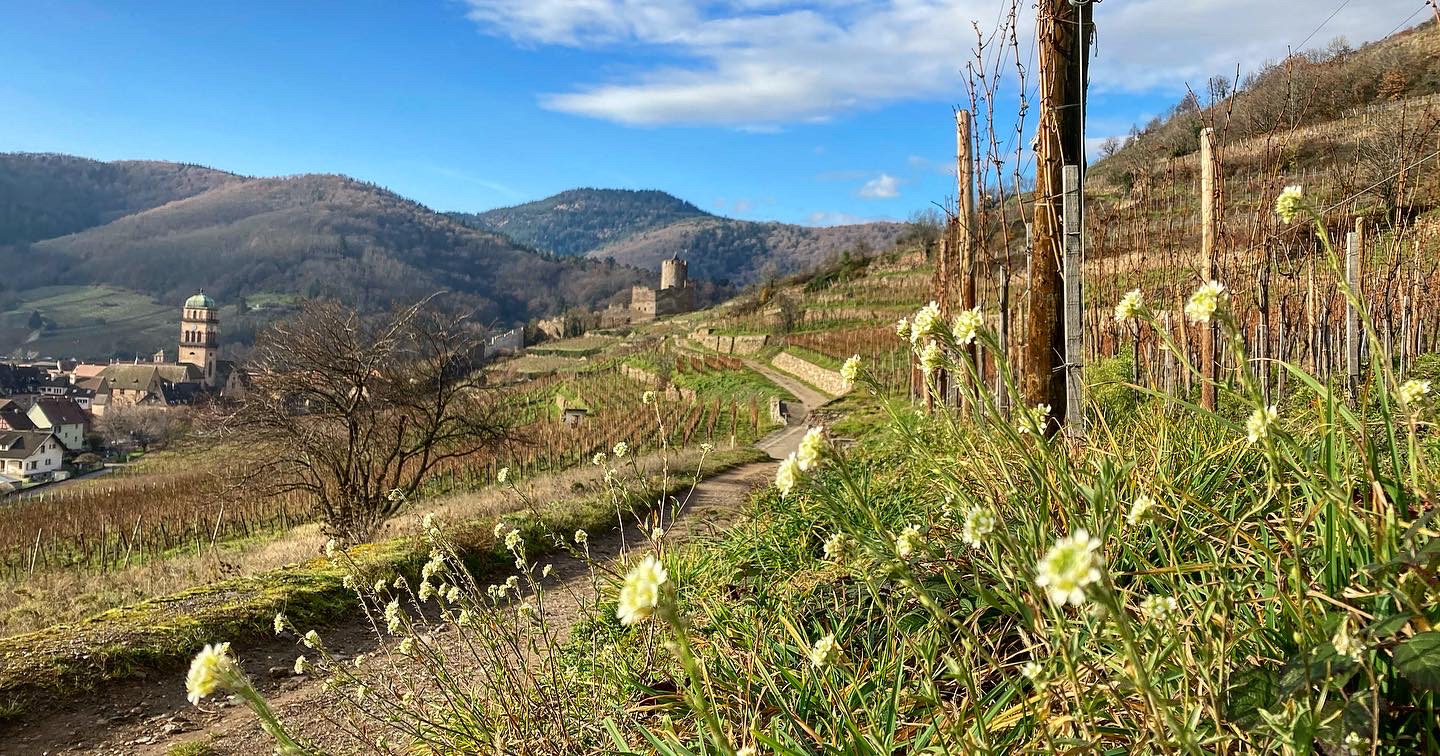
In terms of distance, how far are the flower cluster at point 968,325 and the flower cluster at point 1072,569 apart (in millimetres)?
982

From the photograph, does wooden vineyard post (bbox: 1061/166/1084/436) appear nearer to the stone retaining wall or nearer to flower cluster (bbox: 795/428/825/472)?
flower cluster (bbox: 795/428/825/472)

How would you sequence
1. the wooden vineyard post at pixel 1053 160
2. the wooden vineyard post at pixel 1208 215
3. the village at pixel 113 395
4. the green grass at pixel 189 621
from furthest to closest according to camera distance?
the village at pixel 113 395 → the wooden vineyard post at pixel 1208 215 → the wooden vineyard post at pixel 1053 160 → the green grass at pixel 189 621

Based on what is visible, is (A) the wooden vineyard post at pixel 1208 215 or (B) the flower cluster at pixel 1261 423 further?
(A) the wooden vineyard post at pixel 1208 215

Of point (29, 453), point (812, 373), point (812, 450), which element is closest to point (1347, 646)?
point (812, 450)

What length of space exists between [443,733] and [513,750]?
60 cm

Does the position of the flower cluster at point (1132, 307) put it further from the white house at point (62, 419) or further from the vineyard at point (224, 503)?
the white house at point (62, 419)

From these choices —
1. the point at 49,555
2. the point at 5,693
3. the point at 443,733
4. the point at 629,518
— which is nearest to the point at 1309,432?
the point at 443,733

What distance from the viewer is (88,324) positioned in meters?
170

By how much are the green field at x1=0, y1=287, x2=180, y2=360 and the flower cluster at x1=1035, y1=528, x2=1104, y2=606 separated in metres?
174

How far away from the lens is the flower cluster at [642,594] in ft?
3.86

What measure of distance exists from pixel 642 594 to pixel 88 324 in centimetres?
21038

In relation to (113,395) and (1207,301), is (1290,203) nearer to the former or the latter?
(1207,301)

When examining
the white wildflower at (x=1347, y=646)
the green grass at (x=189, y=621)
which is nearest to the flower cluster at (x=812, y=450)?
the white wildflower at (x=1347, y=646)

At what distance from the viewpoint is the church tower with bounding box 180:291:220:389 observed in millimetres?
122688
